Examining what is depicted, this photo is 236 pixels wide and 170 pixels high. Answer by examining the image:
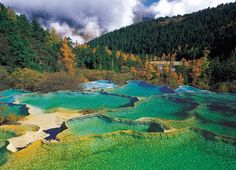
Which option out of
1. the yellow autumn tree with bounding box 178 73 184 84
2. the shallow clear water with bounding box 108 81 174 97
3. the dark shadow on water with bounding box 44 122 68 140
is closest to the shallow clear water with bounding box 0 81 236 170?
the dark shadow on water with bounding box 44 122 68 140

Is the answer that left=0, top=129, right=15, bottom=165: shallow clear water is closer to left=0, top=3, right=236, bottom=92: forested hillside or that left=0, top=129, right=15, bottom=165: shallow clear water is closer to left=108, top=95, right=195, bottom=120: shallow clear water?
left=108, top=95, right=195, bottom=120: shallow clear water

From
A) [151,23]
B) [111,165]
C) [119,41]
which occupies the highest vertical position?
[151,23]

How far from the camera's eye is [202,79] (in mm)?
45688

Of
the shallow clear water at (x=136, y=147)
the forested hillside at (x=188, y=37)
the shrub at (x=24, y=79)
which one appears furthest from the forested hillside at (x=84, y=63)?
the shallow clear water at (x=136, y=147)

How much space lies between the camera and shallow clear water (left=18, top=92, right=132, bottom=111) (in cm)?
2231

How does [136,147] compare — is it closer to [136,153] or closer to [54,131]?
[136,153]

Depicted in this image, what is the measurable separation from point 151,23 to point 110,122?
5633 inches

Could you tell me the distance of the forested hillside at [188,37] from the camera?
286 feet

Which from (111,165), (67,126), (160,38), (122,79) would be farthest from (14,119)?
(160,38)

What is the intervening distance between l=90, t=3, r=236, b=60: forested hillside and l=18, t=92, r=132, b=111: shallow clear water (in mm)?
60075

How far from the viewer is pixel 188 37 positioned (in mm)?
107438

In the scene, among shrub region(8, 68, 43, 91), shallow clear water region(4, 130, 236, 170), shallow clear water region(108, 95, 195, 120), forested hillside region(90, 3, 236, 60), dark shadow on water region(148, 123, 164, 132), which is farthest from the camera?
forested hillside region(90, 3, 236, 60)

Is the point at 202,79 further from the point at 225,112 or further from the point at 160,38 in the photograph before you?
the point at 160,38

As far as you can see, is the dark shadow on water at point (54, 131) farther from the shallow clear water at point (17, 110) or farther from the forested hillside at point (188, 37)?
the forested hillside at point (188, 37)
